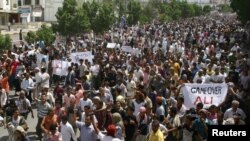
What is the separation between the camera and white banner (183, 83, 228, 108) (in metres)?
14.0

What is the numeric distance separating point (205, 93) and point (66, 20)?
3234cm

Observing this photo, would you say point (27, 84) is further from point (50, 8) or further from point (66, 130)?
point (50, 8)

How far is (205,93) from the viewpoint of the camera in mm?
14016

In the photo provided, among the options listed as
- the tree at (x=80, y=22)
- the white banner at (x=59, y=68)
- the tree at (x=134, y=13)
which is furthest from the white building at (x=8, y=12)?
the white banner at (x=59, y=68)

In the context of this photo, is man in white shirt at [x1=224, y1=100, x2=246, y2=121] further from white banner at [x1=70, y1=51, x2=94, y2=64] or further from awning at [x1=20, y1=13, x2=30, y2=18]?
awning at [x1=20, y1=13, x2=30, y2=18]

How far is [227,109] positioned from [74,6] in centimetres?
3489

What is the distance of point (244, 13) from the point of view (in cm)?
3616

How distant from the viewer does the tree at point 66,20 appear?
45500mm

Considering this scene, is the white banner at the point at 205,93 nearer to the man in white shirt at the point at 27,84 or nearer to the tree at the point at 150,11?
the man in white shirt at the point at 27,84

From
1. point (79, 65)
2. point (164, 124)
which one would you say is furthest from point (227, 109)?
point (79, 65)

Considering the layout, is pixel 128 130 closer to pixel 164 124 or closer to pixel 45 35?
pixel 164 124

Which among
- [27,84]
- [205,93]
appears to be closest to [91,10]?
[27,84]

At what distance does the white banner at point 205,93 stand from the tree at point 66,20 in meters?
31.9

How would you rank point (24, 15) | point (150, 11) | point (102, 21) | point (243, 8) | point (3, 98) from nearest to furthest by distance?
point (3, 98) → point (243, 8) → point (102, 21) → point (24, 15) → point (150, 11)
